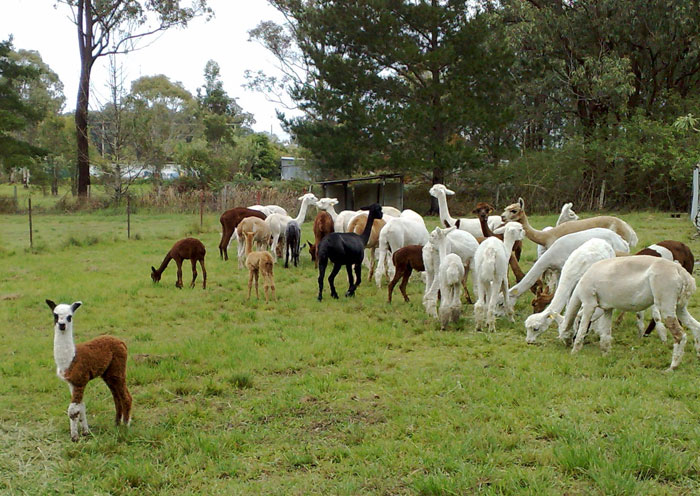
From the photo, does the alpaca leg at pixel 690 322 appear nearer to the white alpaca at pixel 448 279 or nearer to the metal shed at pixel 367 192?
the white alpaca at pixel 448 279

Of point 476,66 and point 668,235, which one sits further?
point 476,66

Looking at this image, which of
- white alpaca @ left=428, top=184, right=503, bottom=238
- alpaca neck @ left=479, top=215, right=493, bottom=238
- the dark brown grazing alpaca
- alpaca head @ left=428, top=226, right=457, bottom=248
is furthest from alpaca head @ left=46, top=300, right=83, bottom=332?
the dark brown grazing alpaca

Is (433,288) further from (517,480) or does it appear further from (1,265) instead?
(1,265)

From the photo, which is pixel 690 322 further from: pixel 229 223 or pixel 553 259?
pixel 229 223

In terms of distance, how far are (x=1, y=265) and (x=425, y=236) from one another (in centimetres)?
863

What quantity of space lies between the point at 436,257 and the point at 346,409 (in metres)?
3.64

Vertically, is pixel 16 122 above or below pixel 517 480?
above

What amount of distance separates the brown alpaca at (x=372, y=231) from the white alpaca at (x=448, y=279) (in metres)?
2.82

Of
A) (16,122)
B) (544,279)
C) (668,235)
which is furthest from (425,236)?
(16,122)

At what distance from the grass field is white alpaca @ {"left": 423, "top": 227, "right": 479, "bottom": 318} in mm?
252

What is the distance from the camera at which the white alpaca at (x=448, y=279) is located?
23.9 ft

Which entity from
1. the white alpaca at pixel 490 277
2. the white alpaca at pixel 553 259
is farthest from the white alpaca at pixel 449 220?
the white alpaca at pixel 490 277

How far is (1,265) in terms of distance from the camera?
42.0 feet

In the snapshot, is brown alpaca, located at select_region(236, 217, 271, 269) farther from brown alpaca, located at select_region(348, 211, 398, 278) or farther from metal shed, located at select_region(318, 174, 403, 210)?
metal shed, located at select_region(318, 174, 403, 210)
